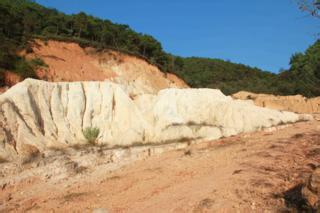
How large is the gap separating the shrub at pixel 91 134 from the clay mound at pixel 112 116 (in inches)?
8.0

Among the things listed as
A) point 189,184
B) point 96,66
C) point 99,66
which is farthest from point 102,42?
point 189,184

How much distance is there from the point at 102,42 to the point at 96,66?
652 centimetres

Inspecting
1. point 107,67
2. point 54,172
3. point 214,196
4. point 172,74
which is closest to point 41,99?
point 54,172

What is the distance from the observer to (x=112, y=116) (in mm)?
16016

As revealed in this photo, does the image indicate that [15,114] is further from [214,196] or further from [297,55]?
[297,55]

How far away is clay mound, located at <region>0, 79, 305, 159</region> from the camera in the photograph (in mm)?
12539

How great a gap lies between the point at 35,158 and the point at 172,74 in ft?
97.2

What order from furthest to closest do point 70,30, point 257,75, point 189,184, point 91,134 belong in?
1. point 257,75
2. point 70,30
3. point 91,134
4. point 189,184

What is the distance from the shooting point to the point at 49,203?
847 cm

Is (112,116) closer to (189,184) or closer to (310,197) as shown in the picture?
(189,184)

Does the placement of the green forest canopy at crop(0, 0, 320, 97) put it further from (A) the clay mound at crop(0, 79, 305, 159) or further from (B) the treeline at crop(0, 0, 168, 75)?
(A) the clay mound at crop(0, 79, 305, 159)

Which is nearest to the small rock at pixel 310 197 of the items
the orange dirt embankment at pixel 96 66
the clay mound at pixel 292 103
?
the orange dirt embankment at pixel 96 66

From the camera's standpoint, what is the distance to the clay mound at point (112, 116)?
12539 mm

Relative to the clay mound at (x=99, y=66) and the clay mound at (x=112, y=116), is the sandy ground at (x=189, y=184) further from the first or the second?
the clay mound at (x=99, y=66)
